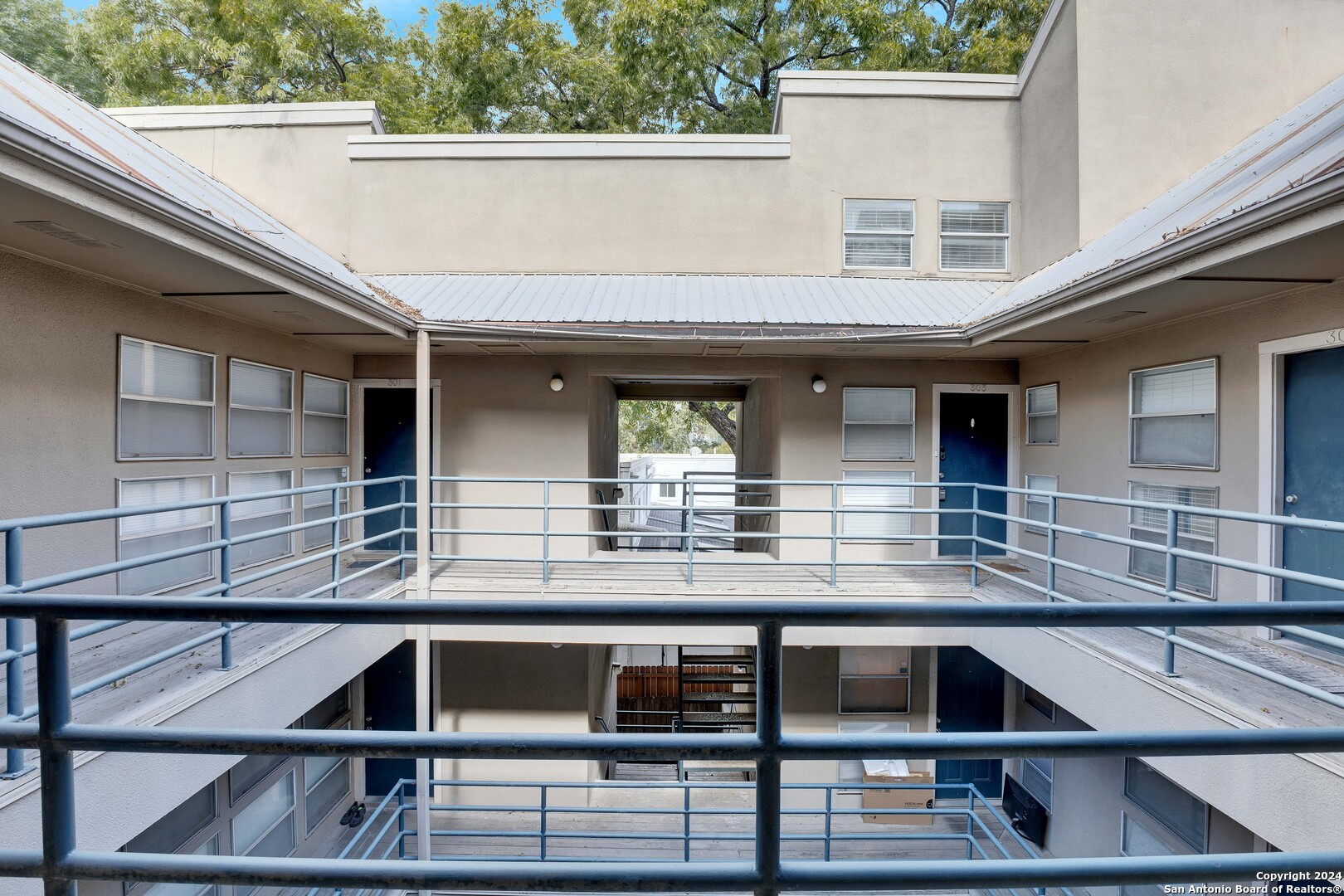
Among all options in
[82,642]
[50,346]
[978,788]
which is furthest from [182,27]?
[978,788]

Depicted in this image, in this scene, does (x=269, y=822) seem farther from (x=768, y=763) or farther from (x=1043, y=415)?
(x=1043, y=415)

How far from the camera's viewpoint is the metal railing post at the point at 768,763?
1005 millimetres

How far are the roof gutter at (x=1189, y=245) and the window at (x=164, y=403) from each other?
6725mm

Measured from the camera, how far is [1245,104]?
7.05m

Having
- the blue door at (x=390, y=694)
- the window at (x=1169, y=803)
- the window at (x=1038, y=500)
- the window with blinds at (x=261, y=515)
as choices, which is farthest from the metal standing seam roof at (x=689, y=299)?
the window at (x=1169, y=803)

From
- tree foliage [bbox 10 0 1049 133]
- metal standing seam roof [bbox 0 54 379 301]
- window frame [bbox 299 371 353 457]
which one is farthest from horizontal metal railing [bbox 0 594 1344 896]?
tree foliage [bbox 10 0 1049 133]

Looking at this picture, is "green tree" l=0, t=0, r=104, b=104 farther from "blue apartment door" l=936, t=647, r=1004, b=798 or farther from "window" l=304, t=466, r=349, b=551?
"blue apartment door" l=936, t=647, r=1004, b=798

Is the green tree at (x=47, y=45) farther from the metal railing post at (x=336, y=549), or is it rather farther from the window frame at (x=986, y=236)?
the window frame at (x=986, y=236)

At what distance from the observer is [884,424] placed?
7758 millimetres

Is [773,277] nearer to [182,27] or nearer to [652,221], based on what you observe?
[652,221]

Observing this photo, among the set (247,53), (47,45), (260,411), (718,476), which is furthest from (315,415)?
(47,45)

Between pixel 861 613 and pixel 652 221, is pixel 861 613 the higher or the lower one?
the lower one

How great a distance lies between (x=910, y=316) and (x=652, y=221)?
11.4 feet

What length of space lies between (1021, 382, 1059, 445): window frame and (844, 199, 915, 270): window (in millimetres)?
2183
